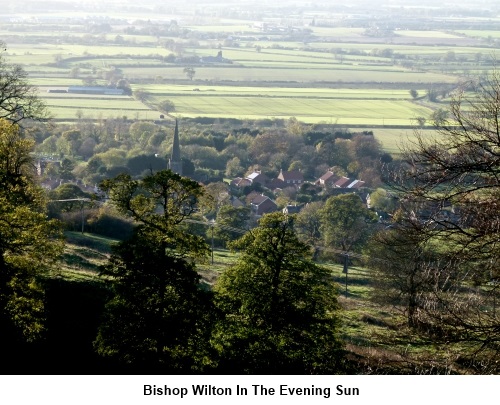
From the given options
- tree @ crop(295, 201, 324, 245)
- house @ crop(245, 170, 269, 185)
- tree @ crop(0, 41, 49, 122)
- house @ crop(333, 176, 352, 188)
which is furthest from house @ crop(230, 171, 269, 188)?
tree @ crop(0, 41, 49, 122)

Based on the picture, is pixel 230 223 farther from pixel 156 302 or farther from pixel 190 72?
pixel 190 72

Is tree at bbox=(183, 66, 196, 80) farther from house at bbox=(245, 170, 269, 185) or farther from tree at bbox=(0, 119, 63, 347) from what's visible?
tree at bbox=(0, 119, 63, 347)

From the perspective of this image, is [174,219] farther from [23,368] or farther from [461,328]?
[461,328]

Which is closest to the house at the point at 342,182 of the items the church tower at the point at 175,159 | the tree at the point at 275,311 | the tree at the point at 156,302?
the church tower at the point at 175,159

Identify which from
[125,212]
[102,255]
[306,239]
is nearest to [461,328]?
[125,212]

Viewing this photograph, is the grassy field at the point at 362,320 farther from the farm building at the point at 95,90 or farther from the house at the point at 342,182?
the farm building at the point at 95,90

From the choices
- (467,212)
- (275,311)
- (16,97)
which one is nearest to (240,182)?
(16,97)
